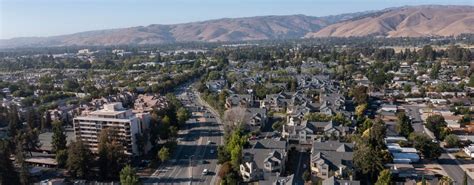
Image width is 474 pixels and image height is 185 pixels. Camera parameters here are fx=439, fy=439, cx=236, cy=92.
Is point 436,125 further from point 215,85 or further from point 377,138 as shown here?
point 215,85

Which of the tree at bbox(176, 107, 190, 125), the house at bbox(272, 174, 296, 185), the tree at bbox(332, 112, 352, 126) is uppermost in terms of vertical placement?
the tree at bbox(332, 112, 352, 126)

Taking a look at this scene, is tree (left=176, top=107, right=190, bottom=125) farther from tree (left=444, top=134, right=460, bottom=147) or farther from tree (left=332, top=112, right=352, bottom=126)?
tree (left=444, top=134, right=460, bottom=147)

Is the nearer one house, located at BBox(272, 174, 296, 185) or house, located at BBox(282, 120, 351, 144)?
house, located at BBox(272, 174, 296, 185)

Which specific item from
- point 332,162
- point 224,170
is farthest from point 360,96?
point 224,170

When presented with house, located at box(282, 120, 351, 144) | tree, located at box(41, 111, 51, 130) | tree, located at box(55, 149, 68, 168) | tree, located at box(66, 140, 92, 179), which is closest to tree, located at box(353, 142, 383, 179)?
house, located at box(282, 120, 351, 144)

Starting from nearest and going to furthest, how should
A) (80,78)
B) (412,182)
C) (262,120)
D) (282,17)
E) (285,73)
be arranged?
(412,182)
(262,120)
(285,73)
(80,78)
(282,17)

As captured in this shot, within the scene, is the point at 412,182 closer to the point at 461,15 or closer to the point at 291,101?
the point at 291,101

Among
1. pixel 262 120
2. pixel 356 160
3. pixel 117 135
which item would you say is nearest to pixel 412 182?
pixel 356 160
